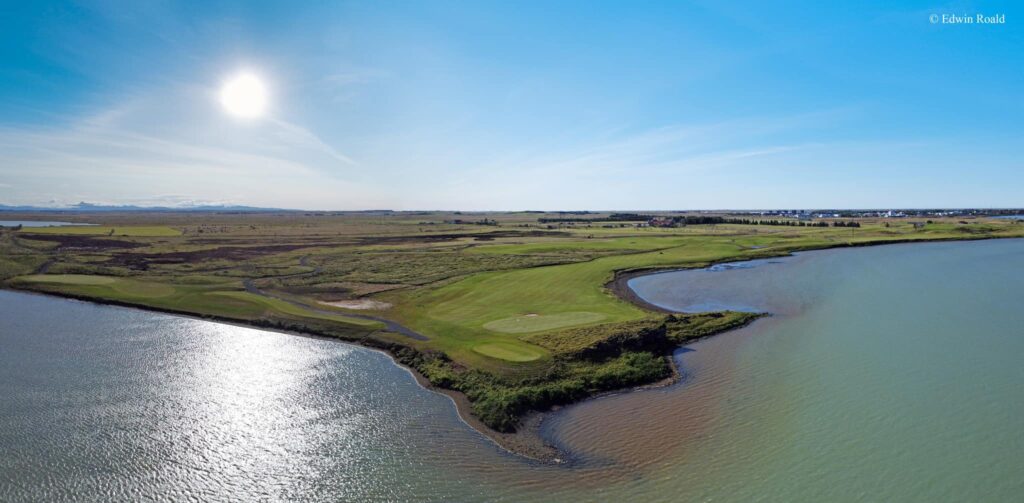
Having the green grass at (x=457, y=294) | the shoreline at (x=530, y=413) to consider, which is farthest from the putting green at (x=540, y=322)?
the shoreline at (x=530, y=413)

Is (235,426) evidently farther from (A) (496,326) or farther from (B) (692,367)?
(B) (692,367)

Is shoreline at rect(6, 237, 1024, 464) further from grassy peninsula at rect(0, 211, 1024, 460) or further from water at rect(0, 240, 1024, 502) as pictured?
water at rect(0, 240, 1024, 502)

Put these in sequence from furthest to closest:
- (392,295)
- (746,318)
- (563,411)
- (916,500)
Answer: (392,295)
(746,318)
(563,411)
(916,500)

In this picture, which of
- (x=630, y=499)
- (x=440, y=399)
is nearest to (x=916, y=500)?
(x=630, y=499)

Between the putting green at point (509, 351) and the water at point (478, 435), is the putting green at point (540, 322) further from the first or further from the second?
the water at point (478, 435)

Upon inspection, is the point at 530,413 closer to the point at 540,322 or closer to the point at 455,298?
the point at 540,322

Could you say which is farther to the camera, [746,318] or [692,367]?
[746,318]

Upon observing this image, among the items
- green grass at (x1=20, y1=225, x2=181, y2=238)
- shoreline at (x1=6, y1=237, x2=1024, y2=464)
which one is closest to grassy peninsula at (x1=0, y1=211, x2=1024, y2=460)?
shoreline at (x1=6, y1=237, x2=1024, y2=464)
